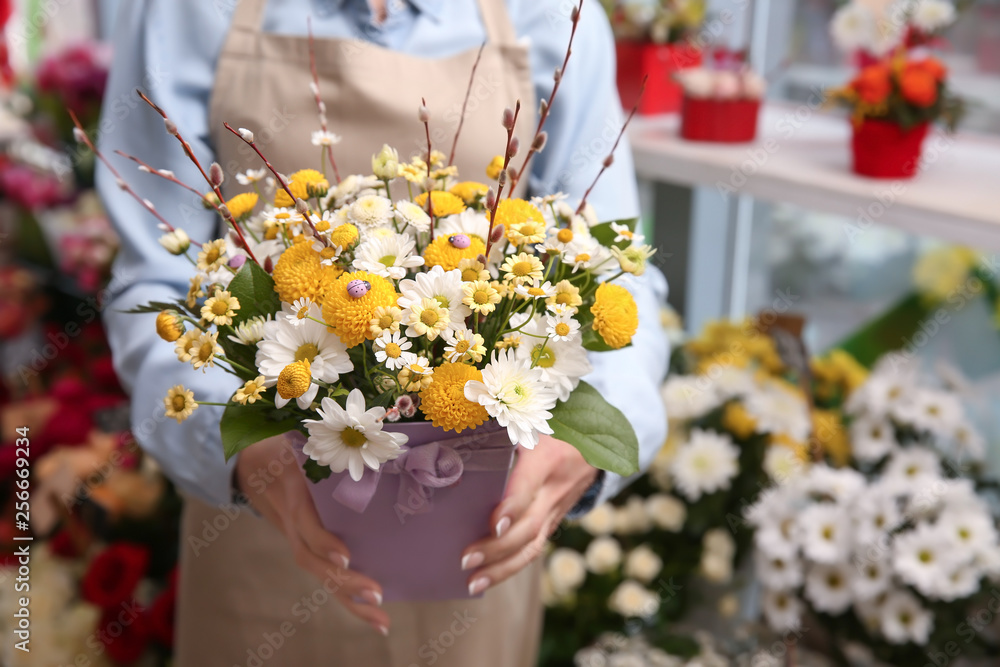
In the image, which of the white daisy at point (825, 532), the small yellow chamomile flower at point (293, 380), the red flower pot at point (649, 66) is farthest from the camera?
the red flower pot at point (649, 66)

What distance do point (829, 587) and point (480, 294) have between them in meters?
0.93

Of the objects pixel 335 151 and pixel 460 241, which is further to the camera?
pixel 335 151

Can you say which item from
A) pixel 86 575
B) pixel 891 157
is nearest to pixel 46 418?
pixel 86 575

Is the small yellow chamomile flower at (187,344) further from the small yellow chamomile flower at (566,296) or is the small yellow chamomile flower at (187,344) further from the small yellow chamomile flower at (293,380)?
the small yellow chamomile flower at (566,296)

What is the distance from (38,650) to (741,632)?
1094mm

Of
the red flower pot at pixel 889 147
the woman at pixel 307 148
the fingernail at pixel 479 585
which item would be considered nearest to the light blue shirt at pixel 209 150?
the woman at pixel 307 148

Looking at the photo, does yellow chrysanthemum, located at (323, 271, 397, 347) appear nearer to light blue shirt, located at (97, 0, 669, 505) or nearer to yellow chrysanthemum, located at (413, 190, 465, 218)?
yellow chrysanthemum, located at (413, 190, 465, 218)

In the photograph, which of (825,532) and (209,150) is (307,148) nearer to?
(209,150)

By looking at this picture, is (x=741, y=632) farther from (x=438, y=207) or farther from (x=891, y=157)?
(x=438, y=207)

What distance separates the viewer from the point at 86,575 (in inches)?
51.7

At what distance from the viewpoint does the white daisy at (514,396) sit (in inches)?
19.1

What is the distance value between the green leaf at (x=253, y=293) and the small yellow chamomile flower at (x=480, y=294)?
14 centimetres

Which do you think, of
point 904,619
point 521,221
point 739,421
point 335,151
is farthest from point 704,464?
point 521,221

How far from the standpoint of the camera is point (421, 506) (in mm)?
596
